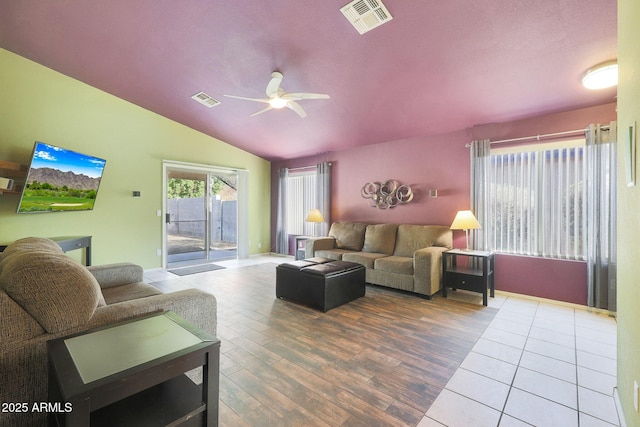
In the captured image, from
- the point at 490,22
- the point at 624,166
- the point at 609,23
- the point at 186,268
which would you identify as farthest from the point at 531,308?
the point at 186,268

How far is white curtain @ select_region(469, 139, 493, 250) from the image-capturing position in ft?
13.4

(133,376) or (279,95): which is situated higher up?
(279,95)

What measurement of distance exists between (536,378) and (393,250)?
2799mm

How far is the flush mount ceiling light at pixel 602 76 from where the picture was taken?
266 centimetres

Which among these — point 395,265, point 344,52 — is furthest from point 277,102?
point 395,265

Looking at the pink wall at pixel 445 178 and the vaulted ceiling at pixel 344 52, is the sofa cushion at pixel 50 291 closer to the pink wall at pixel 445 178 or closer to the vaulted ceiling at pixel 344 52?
the vaulted ceiling at pixel 344 52

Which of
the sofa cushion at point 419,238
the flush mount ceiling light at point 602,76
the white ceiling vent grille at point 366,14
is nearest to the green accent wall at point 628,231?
the flush mount ceiling light at point 602,76

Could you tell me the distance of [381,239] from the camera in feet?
15.9

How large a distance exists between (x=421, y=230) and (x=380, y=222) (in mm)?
968

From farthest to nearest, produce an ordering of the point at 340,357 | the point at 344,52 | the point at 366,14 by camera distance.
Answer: the point at 344,52, the point at 366,14, the point at 340,357

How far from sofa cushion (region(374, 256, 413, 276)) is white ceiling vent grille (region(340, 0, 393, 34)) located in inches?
114

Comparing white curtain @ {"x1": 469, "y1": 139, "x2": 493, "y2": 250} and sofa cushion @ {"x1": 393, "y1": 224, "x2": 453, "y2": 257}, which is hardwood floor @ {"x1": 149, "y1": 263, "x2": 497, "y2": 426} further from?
white curtain @ {"x1": 469, "y1": 139, "x2": 493, "y2": 250}

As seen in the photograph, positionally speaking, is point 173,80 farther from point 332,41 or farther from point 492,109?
point 492,109

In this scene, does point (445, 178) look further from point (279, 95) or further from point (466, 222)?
point (279, 95)
